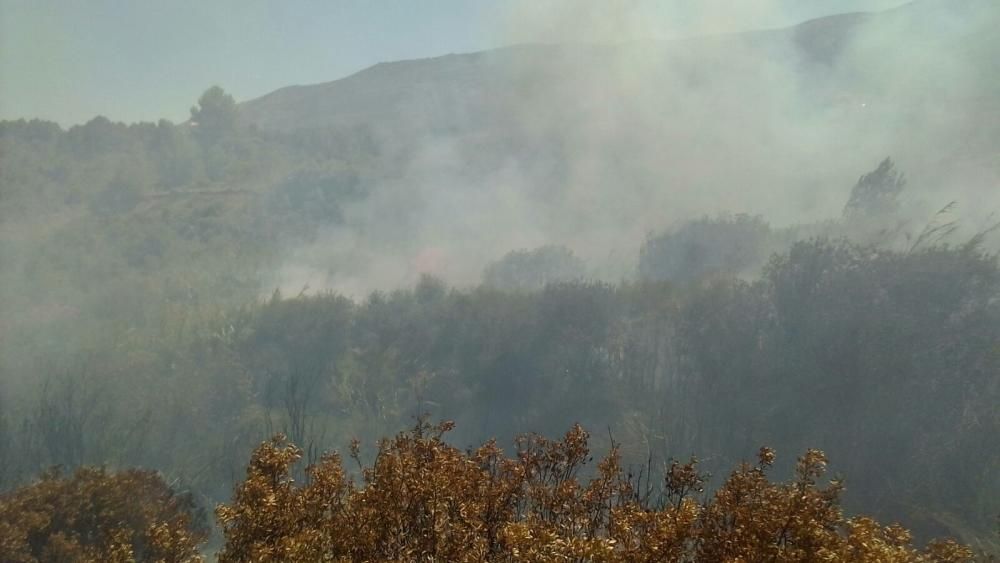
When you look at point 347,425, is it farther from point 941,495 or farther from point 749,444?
point 941,495

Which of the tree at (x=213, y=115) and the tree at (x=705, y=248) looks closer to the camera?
the tree at (x=705, y=248)

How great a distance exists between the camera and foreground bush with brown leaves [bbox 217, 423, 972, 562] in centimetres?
573

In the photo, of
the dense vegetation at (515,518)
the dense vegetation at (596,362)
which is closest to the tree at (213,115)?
the dense vegetation at (596,362)

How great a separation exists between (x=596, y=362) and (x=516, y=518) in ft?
109

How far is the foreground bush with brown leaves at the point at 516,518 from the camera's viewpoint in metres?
5.73

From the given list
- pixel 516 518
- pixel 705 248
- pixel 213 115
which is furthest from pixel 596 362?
pixel 213 115

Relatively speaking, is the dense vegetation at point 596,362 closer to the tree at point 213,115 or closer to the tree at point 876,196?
the tree at point 876,196

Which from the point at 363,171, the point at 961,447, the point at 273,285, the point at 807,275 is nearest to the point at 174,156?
the point at 363,171

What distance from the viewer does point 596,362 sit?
134ft

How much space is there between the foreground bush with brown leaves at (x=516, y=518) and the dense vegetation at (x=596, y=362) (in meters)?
0.38

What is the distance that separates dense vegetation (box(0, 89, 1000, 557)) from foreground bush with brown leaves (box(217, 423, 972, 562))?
1.24 ft

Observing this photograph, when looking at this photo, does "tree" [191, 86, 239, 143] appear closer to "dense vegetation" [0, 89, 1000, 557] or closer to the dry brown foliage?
"dense vegetation" [0, 89, 1000, 557]

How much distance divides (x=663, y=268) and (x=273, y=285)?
44735mm

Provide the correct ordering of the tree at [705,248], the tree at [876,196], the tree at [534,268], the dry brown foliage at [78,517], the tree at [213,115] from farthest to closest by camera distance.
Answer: the tree at [213,115]
the tree at [534,268]
the tree at [705,248]
the tree at [876,196]
the dry brown foliage at [78,517]
